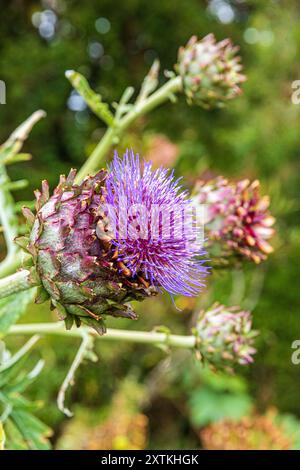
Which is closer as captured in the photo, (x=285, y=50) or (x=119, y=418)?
(x=119, y=418)

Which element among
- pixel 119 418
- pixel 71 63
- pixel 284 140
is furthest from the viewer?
pixel 284 140

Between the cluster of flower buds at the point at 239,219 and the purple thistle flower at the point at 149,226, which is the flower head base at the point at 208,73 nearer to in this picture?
the cluster of flower buds at the point at 239,219

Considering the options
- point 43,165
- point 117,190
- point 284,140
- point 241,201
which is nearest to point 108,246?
point 117,190

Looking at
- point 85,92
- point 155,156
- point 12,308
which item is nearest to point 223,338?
point 12,308

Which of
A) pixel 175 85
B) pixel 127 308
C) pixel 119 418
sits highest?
pixel 175 85

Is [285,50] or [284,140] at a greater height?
[285,50]

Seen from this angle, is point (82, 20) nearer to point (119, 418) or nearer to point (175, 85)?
point (119, 418)
